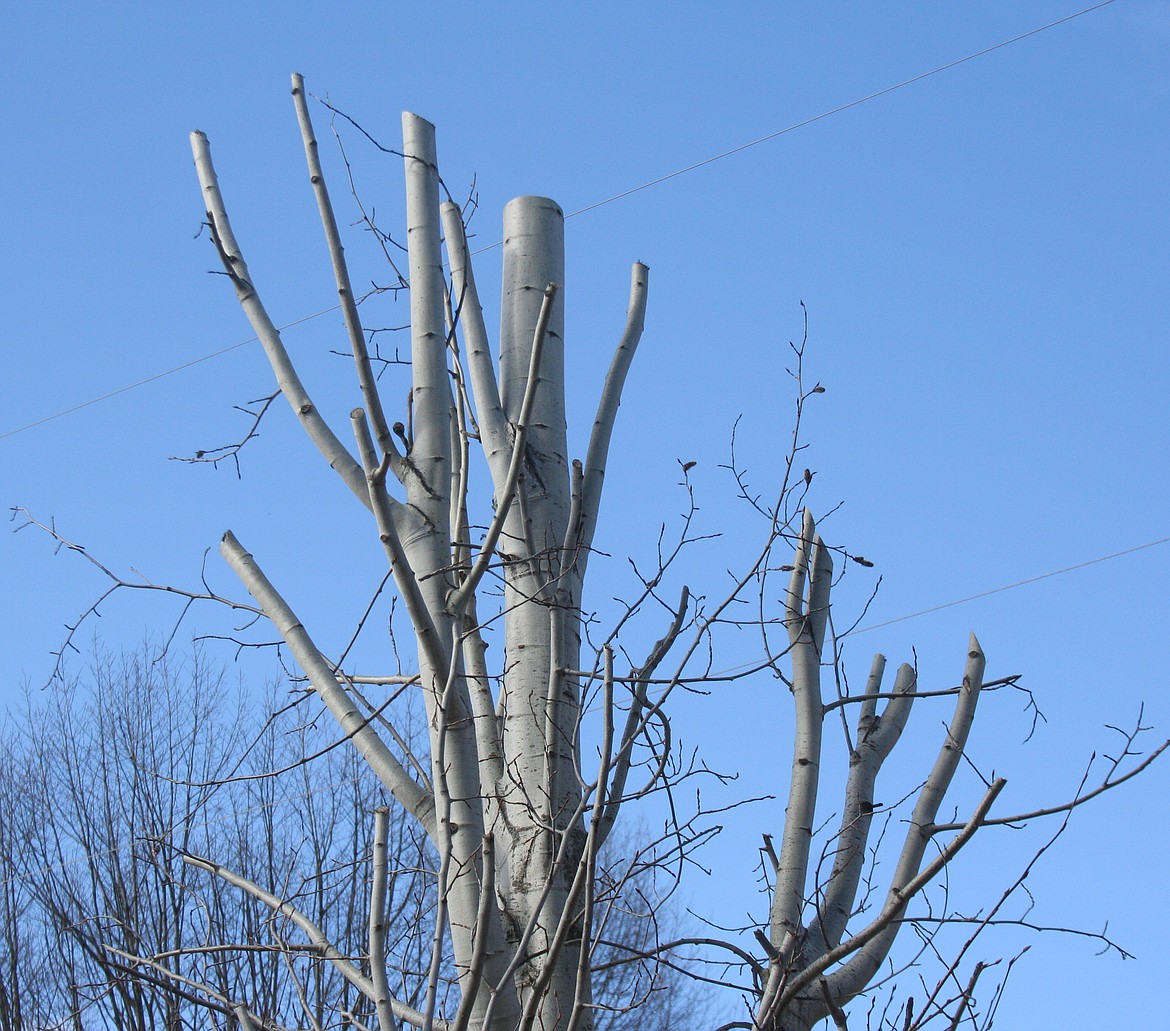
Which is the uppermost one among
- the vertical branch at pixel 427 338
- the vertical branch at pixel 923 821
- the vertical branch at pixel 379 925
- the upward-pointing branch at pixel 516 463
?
the vertical branch at pixel 427 338

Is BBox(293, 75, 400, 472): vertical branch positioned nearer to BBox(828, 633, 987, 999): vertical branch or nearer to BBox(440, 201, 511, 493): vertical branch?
BBox(440, 201, 511, 493): vertical branch

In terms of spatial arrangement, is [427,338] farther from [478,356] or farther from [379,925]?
[379,925]

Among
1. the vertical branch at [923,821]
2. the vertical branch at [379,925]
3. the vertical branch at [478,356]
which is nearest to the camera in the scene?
the vertical branch at [379,925]

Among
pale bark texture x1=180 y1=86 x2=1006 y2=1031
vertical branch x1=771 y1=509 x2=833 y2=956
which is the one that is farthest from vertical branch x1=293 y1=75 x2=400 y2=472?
vertical branch x1=771 y1=509 x2=833 y2=956

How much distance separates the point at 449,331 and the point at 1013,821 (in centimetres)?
131

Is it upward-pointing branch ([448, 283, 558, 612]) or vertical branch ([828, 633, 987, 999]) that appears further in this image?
vertical branch ([828, 633, 987, 999])

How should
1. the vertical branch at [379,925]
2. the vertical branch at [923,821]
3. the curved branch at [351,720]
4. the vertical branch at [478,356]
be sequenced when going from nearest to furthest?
the vertical branch at [379,925] < the curved branch at [351,720] < the vertical branch at [923,821] < the vertical branch at [478,356]

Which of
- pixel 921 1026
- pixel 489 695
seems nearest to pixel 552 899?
pixel 489 695

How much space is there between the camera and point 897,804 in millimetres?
2242

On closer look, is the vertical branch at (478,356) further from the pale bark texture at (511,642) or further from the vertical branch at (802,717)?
the vertical branch at (802,717)

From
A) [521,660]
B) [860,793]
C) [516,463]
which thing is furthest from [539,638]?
[860,793]

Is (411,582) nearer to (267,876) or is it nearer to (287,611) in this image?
(287,611)

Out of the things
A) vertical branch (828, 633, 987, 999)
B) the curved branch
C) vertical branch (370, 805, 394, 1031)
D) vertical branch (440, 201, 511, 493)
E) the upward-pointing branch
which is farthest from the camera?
vertical branch (440, 201, 511, 493)

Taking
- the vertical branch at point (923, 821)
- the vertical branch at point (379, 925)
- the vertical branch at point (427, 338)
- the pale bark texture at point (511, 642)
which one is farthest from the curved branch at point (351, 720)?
the vertical branch at point (923, 821)
